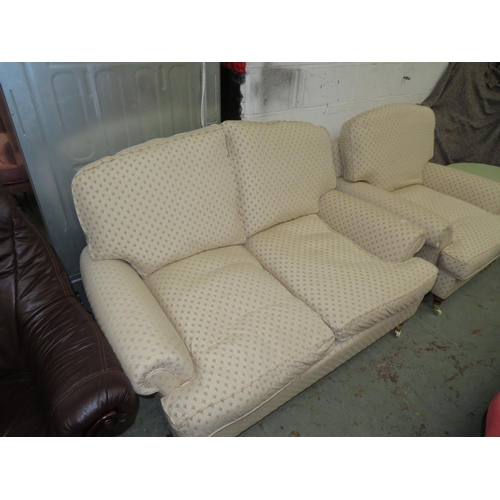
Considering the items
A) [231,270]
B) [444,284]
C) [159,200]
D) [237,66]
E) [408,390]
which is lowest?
[408,390]

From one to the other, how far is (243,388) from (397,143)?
1.65m

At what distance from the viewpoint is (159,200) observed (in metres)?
1.24

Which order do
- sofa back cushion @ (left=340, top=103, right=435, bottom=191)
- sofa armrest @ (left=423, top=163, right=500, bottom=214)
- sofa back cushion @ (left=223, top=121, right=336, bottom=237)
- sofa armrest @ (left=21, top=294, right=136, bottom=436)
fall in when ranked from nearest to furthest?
sofa armrest @ (left=21, top=294, right=136, bottom=436), sofa back cushion @ (left=223, top=121, right=336, bottom=237), sofa back cushion @ (left=340, top=103, right=435, bottom=191), sofa armrest @ (left=423, top=163, right=500, bottom=214)

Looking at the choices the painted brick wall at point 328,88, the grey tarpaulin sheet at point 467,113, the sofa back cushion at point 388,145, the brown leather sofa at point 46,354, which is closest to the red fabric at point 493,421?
the brown leather sofa at point 46,354

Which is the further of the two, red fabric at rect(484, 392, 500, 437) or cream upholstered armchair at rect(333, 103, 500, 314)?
cream upholstered armchair at rect(333, 103, 500, 314)

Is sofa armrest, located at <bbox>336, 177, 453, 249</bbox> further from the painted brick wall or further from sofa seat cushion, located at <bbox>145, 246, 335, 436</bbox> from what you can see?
sofa seat cushion, located at <bbox>145, 246, 335, 436</bbox>

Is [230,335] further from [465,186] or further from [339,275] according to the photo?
[465,186]

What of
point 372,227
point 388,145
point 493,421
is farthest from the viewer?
point 388,145

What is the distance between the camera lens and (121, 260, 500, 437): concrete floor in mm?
1312

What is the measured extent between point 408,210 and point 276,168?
708 mm

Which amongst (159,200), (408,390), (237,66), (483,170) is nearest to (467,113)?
(483,170)

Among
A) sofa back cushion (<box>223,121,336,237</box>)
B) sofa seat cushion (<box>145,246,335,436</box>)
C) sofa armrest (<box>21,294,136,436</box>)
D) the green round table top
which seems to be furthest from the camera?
the green round table top

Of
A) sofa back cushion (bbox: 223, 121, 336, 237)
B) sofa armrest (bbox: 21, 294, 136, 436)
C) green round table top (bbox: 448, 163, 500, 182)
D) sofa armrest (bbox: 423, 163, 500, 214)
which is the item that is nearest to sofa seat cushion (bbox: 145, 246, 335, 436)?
sofa armrest (bbox: 21, 294, 136, 436)

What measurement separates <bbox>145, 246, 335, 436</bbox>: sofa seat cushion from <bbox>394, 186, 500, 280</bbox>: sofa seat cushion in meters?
0.87
